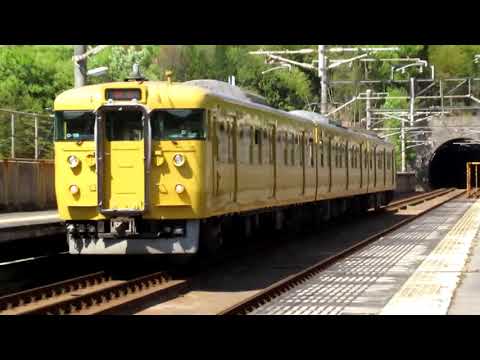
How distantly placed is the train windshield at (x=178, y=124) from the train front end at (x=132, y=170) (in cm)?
1

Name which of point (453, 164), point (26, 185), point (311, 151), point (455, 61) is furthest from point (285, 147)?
point (453, 164)

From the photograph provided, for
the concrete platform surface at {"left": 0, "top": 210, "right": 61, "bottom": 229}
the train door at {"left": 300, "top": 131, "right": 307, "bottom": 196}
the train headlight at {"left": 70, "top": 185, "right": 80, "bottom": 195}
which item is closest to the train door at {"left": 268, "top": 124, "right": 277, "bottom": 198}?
the train door at {"left": 300, "top": 131, "right": 307, "bottom": 196}

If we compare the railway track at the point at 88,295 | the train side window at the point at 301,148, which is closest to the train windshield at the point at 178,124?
the railway track at the point at 88,295

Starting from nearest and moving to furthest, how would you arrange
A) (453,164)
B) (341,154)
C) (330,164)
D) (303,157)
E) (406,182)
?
(303,157)
(330,164)
(341,154)
(406,182)
(453,164)

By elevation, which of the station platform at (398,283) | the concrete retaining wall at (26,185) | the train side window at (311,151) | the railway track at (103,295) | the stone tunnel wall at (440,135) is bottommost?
the station platform at (398,283)

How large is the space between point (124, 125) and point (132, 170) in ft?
2.28

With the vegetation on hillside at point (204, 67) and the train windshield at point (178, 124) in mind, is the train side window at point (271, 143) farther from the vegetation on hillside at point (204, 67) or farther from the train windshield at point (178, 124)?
the vegetation on hillside at point (204, 67)

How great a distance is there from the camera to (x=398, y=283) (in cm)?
1598

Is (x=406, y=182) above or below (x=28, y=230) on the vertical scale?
below

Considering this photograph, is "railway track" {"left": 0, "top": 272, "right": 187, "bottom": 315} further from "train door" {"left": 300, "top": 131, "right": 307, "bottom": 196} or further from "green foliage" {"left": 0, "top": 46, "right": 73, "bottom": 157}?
"green foliage" {"left": 0, "top": 46, "right": 73, "bottom": 157}

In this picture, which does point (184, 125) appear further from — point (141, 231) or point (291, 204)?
point (291, 204)

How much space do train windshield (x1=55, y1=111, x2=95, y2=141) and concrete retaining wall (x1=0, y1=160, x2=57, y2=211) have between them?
7445mm

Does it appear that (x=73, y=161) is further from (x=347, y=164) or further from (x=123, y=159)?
(x=347, y=164)

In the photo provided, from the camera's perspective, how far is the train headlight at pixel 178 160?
15.8 meters
